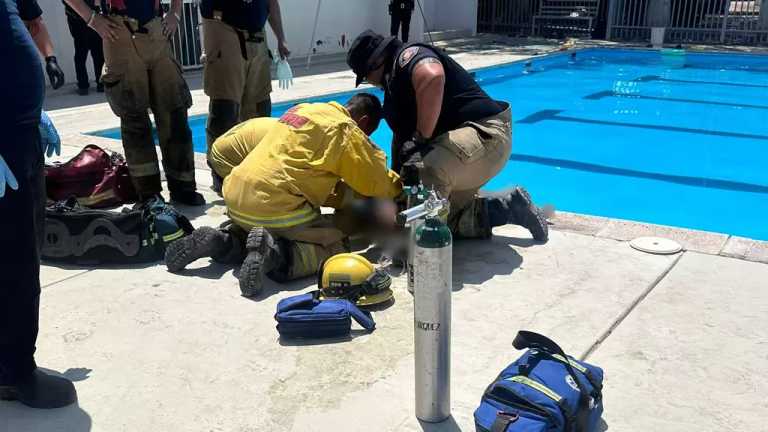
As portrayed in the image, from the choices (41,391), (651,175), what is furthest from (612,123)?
(41,391)

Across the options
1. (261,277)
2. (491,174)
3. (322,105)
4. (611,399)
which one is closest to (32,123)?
(261,277)

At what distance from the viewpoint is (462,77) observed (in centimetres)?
381

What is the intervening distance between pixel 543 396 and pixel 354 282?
117 centimetres

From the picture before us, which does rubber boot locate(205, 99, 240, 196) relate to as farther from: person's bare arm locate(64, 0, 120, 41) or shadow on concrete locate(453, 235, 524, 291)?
shadow on concrete locate(453, 235, 524, 291)

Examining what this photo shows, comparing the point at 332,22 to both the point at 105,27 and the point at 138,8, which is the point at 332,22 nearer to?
the point at 138,8

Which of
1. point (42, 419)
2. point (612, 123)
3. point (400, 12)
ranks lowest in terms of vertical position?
point (612, 123)

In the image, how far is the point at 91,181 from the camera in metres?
4.57

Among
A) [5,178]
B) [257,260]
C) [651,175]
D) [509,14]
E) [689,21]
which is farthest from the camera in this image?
[509,14]

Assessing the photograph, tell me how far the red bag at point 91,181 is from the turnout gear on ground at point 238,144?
849 mm

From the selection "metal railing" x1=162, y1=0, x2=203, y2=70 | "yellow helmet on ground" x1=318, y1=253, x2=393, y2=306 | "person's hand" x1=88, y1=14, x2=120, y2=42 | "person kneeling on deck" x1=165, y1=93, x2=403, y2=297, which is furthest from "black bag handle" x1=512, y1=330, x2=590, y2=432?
"metal railing" x1=162, y1=0, x2=203, y2=70

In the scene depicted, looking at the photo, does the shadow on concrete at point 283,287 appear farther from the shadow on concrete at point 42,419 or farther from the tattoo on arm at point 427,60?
the tattoo on arm at point 427,60

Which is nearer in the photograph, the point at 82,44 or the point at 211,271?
the point at 211,271

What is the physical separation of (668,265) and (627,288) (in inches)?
15.1

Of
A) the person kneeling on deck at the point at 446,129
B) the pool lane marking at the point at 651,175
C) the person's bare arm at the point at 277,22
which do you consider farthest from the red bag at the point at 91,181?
the pool lane marking at the point at 651,175
